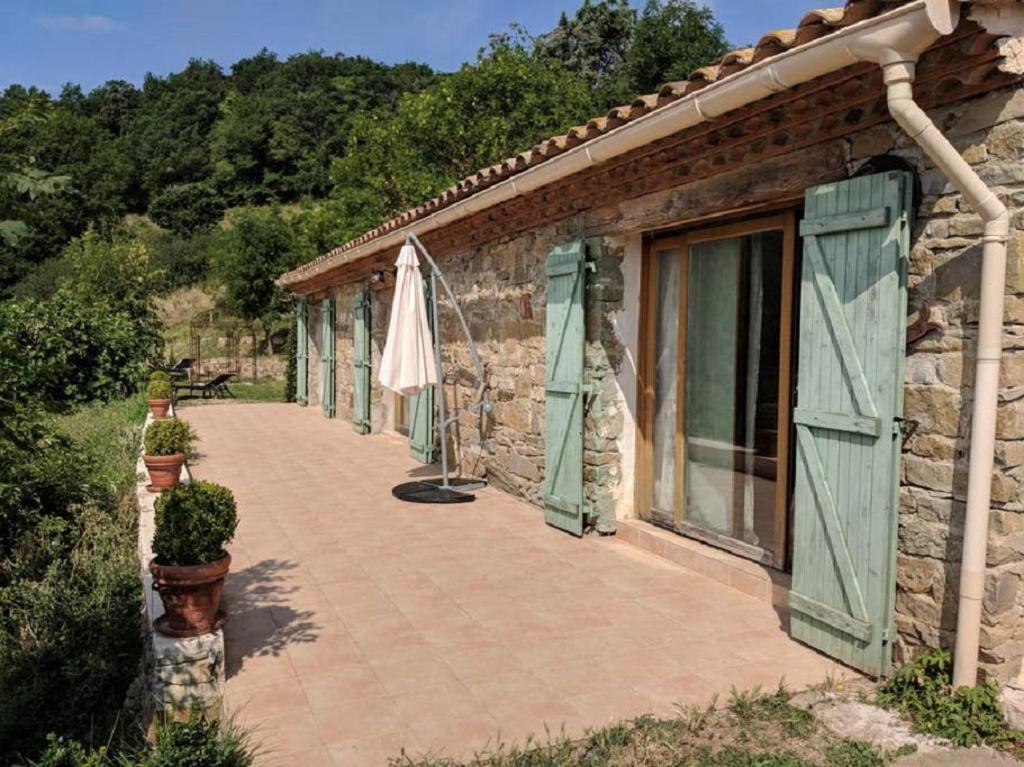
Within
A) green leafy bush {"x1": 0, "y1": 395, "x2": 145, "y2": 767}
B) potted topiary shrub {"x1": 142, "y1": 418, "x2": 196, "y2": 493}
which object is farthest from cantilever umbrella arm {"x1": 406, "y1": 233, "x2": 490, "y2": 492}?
green leafy bush {"x1": 0, "y1": 395, "x2": 145, "y2": 767}

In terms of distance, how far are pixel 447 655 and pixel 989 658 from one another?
7.34 feet

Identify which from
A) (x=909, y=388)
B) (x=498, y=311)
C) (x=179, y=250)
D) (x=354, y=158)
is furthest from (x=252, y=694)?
(x=179, y=250)

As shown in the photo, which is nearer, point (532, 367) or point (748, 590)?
point (748, 590)

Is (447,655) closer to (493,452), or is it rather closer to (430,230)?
(493,452)

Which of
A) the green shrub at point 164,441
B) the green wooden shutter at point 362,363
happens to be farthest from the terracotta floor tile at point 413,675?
the green wooden shutter at point 362,363

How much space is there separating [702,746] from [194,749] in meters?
1.72

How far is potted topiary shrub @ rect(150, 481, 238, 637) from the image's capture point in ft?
10.7

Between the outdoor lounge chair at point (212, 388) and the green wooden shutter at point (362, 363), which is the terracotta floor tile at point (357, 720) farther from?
the outdoor lounge chair at point (212, 388)

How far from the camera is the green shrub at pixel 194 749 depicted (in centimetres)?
242

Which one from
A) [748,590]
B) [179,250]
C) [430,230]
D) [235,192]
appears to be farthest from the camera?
[235,192]

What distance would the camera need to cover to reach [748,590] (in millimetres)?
4422

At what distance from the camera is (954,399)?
3129 mm

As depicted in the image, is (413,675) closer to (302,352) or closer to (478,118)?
(302,352)

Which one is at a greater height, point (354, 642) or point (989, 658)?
point (989, 658)
